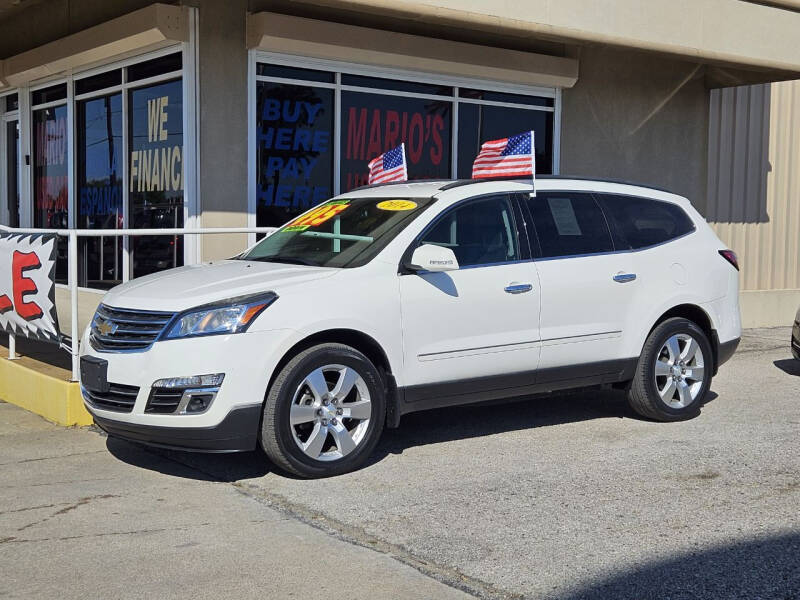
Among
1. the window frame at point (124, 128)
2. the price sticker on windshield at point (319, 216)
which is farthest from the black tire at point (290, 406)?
the window frame at point (124, 128)

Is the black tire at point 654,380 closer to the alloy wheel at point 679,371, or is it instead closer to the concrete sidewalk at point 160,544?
the alloy wheel at point 679,371

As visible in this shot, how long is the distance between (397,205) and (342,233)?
431mm

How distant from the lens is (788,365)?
10.9m

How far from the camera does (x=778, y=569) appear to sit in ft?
14.5

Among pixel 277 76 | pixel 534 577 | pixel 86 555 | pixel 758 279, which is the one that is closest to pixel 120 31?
pixel 277 76

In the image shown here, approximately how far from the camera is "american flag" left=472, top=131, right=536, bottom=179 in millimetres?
7270

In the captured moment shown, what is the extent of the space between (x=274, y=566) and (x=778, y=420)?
4.78 meters

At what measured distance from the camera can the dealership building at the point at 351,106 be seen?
10.2 metres

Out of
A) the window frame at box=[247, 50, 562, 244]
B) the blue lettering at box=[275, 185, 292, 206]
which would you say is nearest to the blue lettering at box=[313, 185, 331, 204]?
the window frame at box=[247, 50, 562, 244]

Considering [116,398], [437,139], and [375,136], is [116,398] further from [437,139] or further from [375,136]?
[437,139]

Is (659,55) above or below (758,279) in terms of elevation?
above

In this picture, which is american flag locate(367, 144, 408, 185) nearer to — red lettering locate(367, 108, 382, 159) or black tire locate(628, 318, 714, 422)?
red lettering locate(367, 108, 382, 159)

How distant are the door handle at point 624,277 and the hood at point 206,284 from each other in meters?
2.22

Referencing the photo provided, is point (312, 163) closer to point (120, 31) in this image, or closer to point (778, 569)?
point (120, 31)
